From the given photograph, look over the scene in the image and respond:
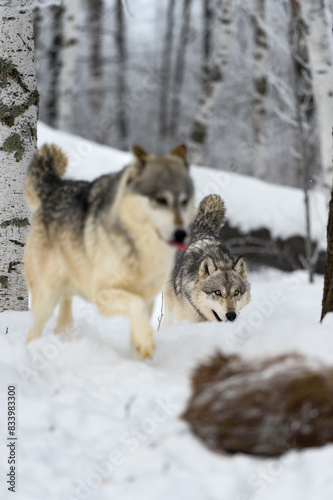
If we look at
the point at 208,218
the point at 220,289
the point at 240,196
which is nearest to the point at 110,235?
the point at 220,289

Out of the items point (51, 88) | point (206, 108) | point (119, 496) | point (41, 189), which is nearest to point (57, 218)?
point (41, 189)

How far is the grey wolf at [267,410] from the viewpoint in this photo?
279cm

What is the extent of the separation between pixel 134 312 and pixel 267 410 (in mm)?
1126

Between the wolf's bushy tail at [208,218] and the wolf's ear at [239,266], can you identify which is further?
the wolf's bushy tail at [208,218]

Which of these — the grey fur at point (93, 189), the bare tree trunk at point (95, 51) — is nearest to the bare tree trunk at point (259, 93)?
the bare tree trunk at point (95, 51)

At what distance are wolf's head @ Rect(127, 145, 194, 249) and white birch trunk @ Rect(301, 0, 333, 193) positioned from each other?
4.99 metres

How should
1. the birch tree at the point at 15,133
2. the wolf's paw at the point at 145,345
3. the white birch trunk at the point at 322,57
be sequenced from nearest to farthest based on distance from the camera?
1. the wolf's paw at the point at 145,345
2. the birch tree at the point at 15,133
3. the white birch trunk at the point at 322,57

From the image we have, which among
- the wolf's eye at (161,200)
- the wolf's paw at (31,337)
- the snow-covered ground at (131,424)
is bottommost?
the wolf's paw at (31,337)

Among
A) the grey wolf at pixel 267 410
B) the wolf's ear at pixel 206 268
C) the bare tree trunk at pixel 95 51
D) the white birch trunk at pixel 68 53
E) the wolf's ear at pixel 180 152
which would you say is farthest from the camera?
the bare tree trunk at pixel 95 51

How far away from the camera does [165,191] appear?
136 inches

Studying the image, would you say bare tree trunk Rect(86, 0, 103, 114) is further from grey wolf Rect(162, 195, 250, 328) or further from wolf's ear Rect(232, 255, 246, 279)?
wolf's ear Rect(232, 255, 246, 279)

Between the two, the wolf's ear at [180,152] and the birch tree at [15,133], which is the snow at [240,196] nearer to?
the birch tree at [15,133]

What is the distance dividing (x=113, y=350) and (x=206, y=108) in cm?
1221

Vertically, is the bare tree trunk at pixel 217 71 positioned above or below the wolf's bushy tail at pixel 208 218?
above
